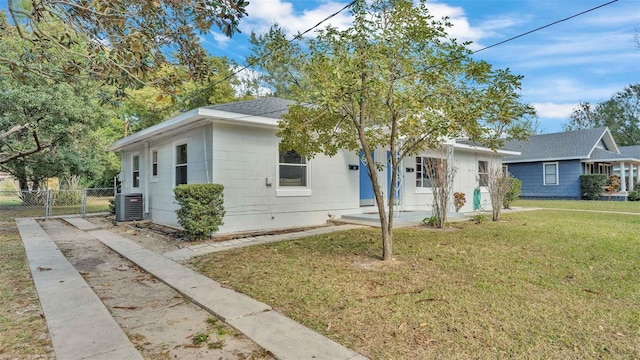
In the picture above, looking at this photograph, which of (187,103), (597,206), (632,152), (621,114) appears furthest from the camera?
(621,114)

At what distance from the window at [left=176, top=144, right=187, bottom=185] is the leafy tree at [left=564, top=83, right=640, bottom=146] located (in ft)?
152

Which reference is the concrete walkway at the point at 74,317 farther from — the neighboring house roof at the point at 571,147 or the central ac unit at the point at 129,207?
the neighboring house roof at the point at 571,147

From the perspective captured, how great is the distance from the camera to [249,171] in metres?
8.39

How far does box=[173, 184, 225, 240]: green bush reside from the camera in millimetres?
7090

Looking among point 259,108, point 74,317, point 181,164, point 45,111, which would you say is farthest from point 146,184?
point 74,317

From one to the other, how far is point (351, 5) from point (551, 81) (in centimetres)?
1329

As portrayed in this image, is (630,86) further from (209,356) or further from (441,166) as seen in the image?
(209,356)

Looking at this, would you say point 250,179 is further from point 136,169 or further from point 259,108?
point 136,169

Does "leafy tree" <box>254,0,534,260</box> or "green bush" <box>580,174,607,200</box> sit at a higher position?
"leafy tree" <box>254,0,534,260</box>

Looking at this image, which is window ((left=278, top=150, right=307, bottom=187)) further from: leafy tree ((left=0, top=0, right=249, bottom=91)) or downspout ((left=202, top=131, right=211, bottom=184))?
leafy tree ((left=0, top=0, right=249, bottom=91))

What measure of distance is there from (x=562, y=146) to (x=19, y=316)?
2679 centimetres

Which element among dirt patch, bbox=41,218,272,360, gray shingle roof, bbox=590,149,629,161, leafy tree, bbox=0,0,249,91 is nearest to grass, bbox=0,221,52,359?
dirt patch, bbox=41,218,272,360

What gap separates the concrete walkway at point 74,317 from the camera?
107 inches

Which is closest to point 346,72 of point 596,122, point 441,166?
point 441,166
